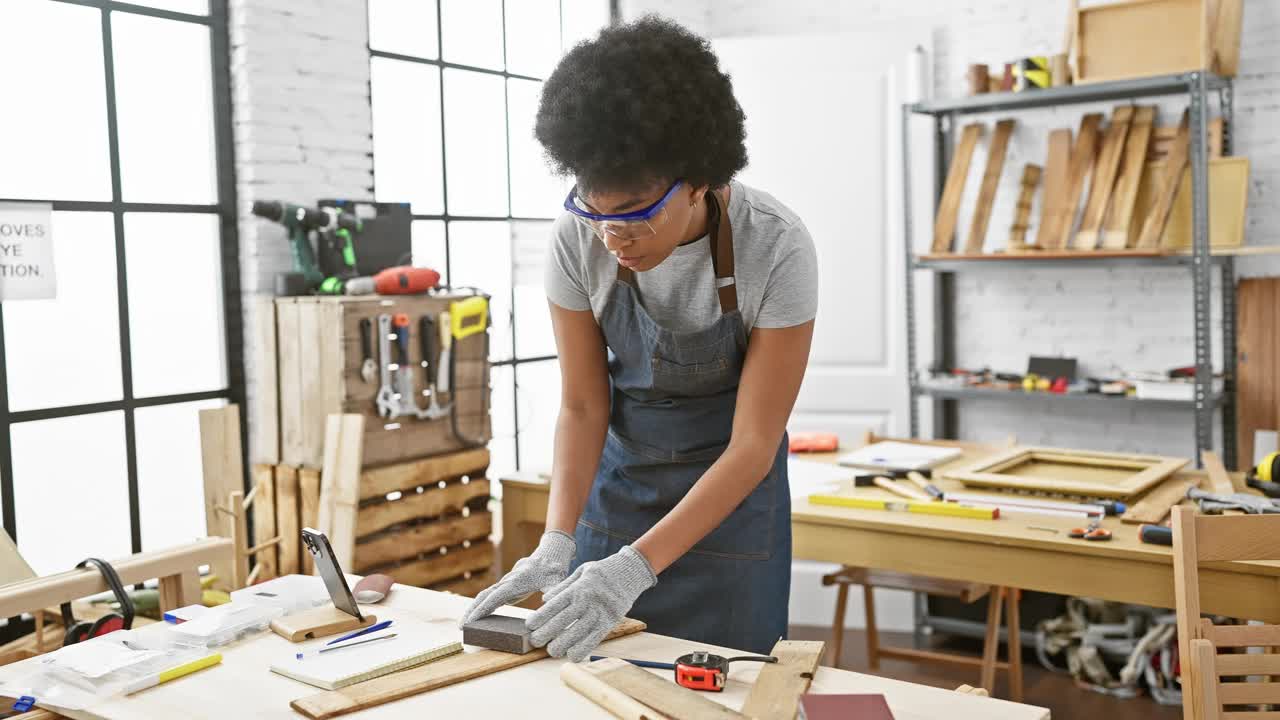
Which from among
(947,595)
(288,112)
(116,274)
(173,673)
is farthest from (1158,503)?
(116,274)

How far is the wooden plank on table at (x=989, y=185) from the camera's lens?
179 inches

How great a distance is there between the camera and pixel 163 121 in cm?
325

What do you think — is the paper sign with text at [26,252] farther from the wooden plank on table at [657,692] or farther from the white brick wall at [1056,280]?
the white brick wall at [1056,280]

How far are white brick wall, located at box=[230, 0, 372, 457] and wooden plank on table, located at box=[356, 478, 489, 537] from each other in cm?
47

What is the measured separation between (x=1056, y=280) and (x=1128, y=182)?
55 centimetres

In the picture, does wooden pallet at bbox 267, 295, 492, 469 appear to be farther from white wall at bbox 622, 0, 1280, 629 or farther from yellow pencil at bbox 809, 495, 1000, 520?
white wall at bbox 622, 0, 1280, 629

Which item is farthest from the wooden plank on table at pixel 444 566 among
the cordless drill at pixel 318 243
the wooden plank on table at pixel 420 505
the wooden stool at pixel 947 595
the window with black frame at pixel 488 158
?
the wooden stool at pixel 947 595

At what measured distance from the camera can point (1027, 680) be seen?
3.85 metres

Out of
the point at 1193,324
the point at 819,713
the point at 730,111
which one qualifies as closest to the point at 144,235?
the point at 730,111

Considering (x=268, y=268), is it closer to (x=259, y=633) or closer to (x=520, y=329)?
(x=520, y=329)

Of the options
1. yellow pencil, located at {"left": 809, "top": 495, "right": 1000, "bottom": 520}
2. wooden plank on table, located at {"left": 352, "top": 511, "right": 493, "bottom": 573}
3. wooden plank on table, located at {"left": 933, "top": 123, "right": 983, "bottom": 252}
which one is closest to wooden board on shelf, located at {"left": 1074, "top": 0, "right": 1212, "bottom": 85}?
wooden plank on table, located at {"left": 933, "top": 123, "right": 983, "bottom": 252}

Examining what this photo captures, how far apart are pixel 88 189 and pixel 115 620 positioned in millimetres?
1568

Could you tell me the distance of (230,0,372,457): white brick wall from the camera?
3.33m

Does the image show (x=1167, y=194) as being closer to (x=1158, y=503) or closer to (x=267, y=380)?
(x=1158, y=503)
